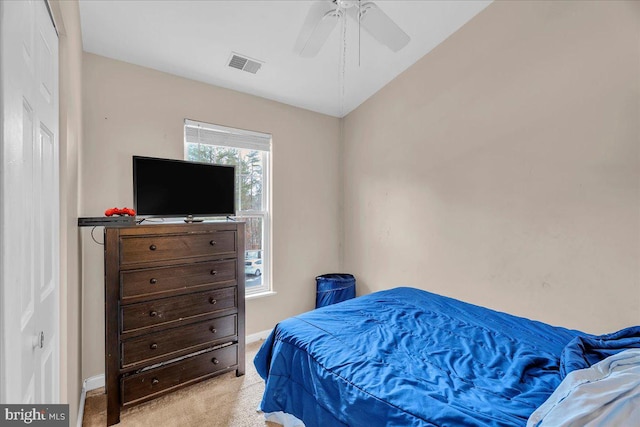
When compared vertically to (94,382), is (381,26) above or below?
above

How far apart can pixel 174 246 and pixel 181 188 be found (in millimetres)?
471

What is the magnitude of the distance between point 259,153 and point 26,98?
7.39ft

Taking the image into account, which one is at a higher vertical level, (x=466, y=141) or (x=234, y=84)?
(x=234, y=84)

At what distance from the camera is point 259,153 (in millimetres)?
3027

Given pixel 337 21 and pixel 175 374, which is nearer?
pixel 337 21

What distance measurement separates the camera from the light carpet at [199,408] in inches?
70.4

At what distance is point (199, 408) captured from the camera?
6.28 ft

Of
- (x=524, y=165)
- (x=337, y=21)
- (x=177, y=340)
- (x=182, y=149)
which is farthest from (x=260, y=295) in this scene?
(x=524, y=165)

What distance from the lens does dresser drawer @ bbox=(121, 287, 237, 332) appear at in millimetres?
1824

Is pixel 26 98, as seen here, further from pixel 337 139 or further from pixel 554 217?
pixel 337 139

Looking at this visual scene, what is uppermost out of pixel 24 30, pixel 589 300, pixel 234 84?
pixel 234 84

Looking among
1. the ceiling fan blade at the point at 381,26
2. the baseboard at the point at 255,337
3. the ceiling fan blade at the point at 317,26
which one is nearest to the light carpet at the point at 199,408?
the baseboard at the point at 255,337

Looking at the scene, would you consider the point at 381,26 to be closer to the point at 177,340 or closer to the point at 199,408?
the point at 177,340

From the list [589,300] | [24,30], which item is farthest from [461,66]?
[24,30]
